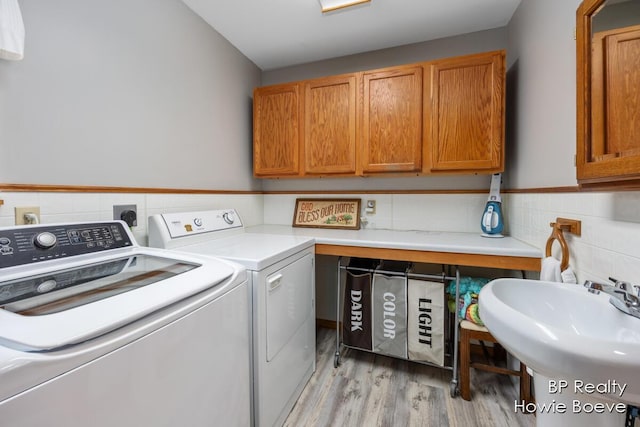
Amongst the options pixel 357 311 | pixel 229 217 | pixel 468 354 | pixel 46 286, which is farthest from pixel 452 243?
pixel 46 286

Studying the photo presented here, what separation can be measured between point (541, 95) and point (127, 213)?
7.55ft

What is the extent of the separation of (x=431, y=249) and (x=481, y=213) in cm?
76

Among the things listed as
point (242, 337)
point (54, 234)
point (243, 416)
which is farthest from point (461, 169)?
point (54, 234)

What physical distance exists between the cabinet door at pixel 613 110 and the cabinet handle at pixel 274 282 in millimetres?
1288

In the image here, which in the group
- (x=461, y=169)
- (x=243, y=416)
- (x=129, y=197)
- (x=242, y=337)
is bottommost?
(x=243, y=416)

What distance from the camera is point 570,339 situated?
602mm

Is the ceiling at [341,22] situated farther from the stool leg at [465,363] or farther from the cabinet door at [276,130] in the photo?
the stool leg at [465,363]

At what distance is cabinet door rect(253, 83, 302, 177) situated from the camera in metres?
2.27

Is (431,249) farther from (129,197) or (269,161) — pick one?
(129,197)

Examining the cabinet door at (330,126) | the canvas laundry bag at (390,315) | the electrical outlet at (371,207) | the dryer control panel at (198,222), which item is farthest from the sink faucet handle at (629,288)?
the dryer control panel at (198,222)

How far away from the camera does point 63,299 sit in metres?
0.71

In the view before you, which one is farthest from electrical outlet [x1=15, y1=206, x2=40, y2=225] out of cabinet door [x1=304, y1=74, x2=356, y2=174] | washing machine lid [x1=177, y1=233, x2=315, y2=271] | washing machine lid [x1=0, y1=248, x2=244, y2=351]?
cabinet door [x1=304, y1=74, x2=356, y2=174]

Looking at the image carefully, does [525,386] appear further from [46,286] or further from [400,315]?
[46,286]

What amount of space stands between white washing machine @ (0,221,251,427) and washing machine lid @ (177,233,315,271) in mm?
183
